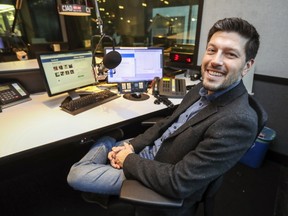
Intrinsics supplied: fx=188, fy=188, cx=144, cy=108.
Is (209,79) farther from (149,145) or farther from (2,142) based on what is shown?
(2,142)

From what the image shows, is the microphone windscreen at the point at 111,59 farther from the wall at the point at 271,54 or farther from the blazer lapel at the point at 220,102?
the wall at the point at 271,54

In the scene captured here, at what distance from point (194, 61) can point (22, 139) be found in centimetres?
204

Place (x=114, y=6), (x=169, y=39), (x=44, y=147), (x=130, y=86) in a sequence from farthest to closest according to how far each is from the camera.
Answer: (x=114, y=6)
(x=169, y=39)
(x=130, y=86)
(x=44, y=147)

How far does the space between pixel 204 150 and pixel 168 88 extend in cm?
106

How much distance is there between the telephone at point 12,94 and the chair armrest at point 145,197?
118 cm

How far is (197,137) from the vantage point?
31.9 inches

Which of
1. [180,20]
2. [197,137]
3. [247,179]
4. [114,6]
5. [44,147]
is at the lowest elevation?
[247,179]

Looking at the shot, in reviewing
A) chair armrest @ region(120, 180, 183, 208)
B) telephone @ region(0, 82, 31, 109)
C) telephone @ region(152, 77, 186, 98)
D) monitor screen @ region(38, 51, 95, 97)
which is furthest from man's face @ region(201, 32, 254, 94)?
telephone @ region(0, 82, 31, 109)

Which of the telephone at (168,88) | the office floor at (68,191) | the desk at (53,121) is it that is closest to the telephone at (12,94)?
the desk at (53,121)

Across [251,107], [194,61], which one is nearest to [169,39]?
[194,61]

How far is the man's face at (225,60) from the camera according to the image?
77cm

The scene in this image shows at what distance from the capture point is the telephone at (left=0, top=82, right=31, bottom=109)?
1388 millimetres

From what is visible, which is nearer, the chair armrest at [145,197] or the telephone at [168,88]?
the chair armrest at [145,197]

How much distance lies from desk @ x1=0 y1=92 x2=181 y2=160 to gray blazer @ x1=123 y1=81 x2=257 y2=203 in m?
0.38
